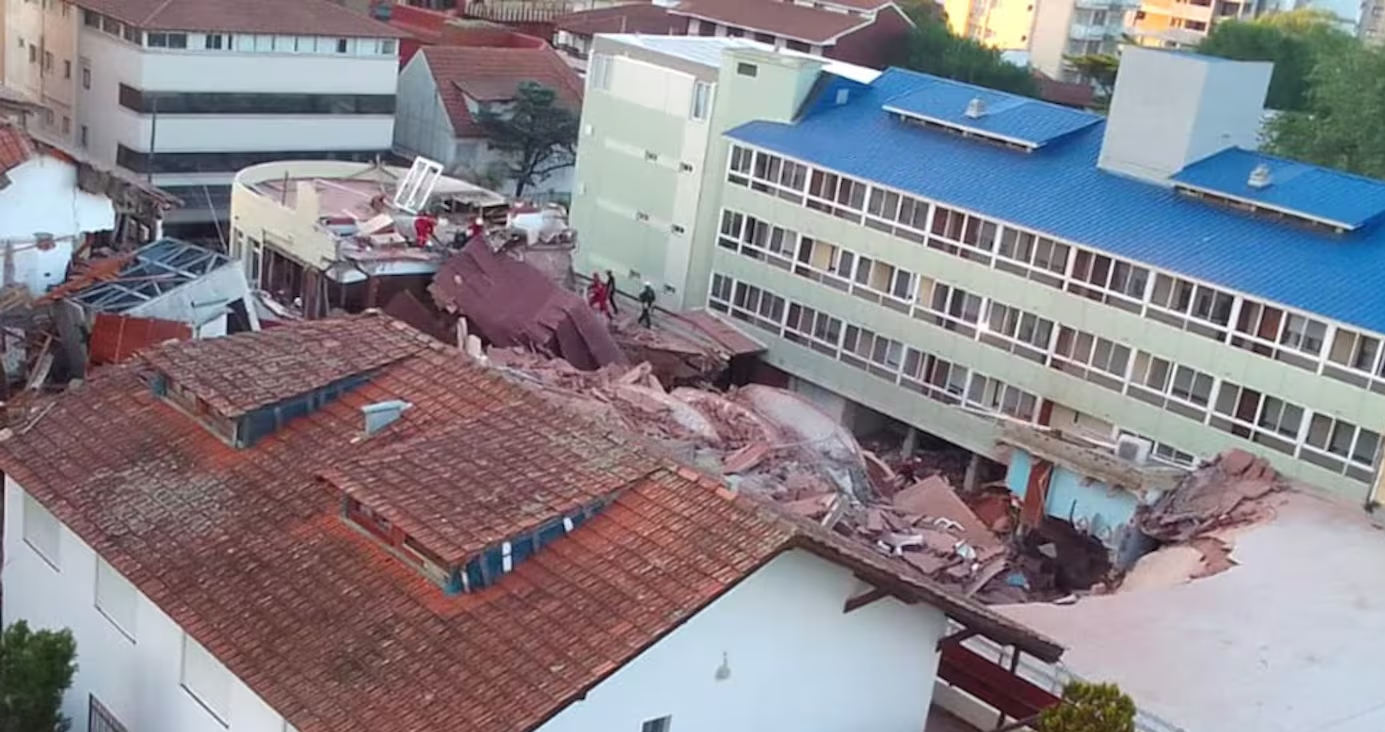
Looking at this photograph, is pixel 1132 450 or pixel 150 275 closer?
pixel 150 275

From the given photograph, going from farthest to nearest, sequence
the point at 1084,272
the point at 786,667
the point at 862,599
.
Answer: the point at 1084,272 → the point at 862,599 → the point at 786,667

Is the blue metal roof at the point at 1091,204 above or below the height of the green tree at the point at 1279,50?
below

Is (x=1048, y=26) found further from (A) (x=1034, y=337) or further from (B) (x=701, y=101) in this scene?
(A) (x=1034, y=337)

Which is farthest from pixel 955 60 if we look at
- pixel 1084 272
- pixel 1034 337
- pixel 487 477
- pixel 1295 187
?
pixel 487 477

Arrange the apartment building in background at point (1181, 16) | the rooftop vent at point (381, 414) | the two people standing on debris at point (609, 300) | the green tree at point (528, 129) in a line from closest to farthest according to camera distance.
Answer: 1. the rooftop vent at point (381, 414)
2. the two people standing on debris at point (609, 300)
3. the green tree at point (528, 129)
4. the apartment building in background at point (1181, 16)

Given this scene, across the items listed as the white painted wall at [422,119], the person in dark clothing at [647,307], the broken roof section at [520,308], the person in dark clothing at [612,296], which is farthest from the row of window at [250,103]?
the broken roof section at [520,308]

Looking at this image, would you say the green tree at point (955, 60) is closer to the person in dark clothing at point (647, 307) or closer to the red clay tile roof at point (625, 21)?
the red clay tile roof at point (625, 21)
